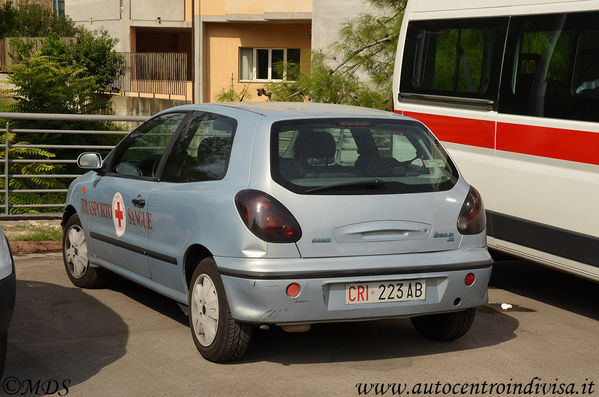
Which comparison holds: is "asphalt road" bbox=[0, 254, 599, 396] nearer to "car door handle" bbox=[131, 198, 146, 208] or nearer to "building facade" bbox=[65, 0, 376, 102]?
"car door handle" bbox=[131, 198, 146, 208]

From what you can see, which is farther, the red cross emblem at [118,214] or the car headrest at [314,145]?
the red cross emblem at [118,214]

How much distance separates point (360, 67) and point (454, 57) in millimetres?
5586

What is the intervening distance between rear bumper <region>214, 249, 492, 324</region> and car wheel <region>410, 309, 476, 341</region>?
20.9 inches

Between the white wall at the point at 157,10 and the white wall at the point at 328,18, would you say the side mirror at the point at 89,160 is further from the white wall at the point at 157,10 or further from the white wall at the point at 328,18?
the white wall at the point at 157,10

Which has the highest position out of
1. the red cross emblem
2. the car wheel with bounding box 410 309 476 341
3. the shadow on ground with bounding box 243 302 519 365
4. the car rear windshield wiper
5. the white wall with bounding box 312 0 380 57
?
the white wall with bounding box 312 0 380 57

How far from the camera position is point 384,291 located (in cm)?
592

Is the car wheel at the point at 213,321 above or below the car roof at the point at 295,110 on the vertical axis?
below

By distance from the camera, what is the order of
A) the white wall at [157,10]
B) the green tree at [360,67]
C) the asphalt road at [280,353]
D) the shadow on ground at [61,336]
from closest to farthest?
the asphalt road at [280,353] < the shadow on ground at [61,336] < the green tree at [360,67] < the white wall at [157,10]

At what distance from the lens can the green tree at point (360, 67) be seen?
1414 cm

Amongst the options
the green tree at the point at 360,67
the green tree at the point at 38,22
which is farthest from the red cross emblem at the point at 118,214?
the green tree at the point at 38,22

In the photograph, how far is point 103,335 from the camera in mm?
6770

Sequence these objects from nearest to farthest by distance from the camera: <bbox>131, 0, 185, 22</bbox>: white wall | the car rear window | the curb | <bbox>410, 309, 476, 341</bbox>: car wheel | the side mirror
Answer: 1. the car rear window
2. <bbox>410, 309, 476, 341</bbox>: car wheel
3. the side mirror
4. the curb
5. <bbox>131, 0, 185, 22</bbox>: white wall

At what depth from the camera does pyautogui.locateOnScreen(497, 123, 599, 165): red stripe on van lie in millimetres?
7129

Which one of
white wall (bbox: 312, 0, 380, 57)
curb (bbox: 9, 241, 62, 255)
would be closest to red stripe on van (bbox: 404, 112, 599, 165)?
curb (bbox: 9, 241, 62, 255)
